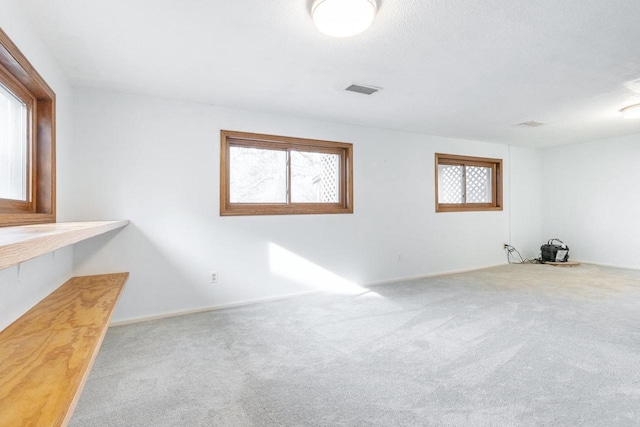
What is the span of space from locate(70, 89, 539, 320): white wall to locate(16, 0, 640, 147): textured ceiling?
295 millimetres

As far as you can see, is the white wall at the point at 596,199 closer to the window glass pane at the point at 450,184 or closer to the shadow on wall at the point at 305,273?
the window glass pane at the point at 450,184

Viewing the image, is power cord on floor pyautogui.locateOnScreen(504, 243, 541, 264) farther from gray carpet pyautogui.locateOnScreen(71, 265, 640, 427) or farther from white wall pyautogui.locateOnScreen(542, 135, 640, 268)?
gray carpet pyautogui.locateOnScreen(71, 265, 640, 427)

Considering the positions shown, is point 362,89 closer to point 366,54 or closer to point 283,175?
point 366,54

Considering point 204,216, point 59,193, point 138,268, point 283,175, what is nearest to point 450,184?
point 283,175

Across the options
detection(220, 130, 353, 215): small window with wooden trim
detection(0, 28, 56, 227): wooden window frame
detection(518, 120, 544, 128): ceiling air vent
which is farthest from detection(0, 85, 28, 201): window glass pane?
detection(518, 120, 544, 128): ceiling air vent

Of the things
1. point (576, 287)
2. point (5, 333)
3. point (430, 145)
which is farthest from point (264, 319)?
point (576, 287)

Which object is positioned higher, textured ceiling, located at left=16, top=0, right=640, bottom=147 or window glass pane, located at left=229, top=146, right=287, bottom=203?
textured ceiling, located at left=16, top=0, right=640, bottom=147

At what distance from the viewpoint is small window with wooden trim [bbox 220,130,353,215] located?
3664mm

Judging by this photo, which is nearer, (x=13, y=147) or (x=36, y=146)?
(x=13, y=147)

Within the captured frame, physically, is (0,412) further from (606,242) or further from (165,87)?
(606,242)

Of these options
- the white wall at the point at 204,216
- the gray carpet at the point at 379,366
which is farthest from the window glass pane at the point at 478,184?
the gray carpet at the point at 379,366

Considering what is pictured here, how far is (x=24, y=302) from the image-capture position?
177 centimetres

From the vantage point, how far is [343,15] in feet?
5.71

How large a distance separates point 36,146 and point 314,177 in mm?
2756
